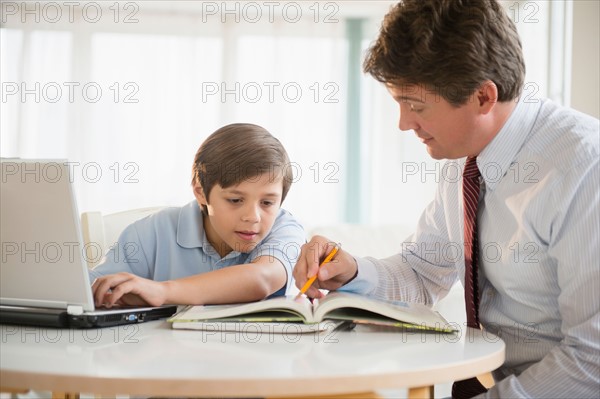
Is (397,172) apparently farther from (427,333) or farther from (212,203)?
(427,333)

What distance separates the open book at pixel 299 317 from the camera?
1.14 meters

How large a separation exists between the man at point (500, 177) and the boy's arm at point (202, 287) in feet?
0.38

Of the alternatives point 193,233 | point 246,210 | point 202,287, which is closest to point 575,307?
point 202,287

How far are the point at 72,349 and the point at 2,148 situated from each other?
4401 millimetres

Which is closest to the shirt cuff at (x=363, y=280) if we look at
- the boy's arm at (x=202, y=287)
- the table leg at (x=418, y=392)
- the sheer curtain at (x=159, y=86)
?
the boy's arm at (x=202, y=287)

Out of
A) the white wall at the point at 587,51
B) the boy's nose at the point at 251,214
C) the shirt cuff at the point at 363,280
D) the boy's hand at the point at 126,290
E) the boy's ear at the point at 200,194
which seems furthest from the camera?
the white wall at the point at 587,51

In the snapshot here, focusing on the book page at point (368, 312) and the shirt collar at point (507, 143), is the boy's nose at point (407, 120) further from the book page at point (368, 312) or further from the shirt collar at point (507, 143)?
the book page at point (368, 312)

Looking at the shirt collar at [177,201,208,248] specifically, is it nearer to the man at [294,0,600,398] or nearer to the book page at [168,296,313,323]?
the man at [294,0,600,398]

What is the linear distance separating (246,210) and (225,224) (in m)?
0.06

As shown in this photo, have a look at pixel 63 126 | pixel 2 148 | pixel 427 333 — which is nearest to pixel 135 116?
pixel 63 126

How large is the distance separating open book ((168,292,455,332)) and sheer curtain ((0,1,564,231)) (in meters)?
3.84

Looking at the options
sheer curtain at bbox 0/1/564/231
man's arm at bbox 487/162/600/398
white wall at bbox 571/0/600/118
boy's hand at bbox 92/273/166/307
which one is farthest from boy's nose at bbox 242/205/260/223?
sheer curtain at bbox 0/1/564/231

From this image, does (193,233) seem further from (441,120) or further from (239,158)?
(441,120)

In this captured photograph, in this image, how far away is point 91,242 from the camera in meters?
2.12
